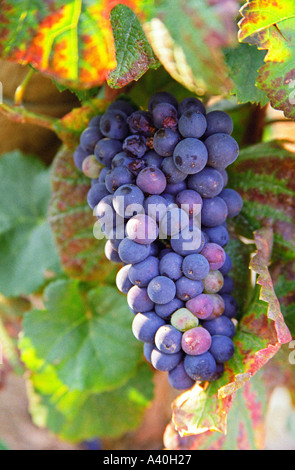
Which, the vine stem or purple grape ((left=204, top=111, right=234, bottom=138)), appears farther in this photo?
the vine stem

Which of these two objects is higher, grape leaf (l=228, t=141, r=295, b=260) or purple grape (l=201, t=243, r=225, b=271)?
grape leaf (l=228, t=141, r=295, b=260)

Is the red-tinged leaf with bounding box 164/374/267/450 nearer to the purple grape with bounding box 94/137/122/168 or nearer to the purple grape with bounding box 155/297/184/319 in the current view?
the purple grape with bounding box 155/297/184/319

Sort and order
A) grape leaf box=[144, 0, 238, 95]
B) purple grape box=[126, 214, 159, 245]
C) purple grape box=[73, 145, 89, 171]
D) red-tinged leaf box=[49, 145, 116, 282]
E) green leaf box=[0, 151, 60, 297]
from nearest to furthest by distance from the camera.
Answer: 1. grape leaf box=[144, 0, 238, 95]
2. purple grape box=[126, 214, 159, 245]
3. purple grape box=[73, 145, 89, 171]
4. red-tinged leaf box=[49, 145, 116, 282]
5. green leaf box=[0, 151, 60, 297]

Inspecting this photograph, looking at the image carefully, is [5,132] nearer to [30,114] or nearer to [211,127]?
[30,114]

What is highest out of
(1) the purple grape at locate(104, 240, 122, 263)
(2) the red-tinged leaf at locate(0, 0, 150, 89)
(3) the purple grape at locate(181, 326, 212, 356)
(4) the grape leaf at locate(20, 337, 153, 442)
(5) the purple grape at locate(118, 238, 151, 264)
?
(2) the red-tinged leaf at locate(0, 0, 150, 89)

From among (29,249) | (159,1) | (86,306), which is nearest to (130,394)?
(86,306)

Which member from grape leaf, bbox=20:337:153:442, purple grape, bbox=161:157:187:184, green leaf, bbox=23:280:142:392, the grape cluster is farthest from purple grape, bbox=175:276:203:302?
grape leaf, bbox=20:337:153:442

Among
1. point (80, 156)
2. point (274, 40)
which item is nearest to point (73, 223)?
point (80, 156)
